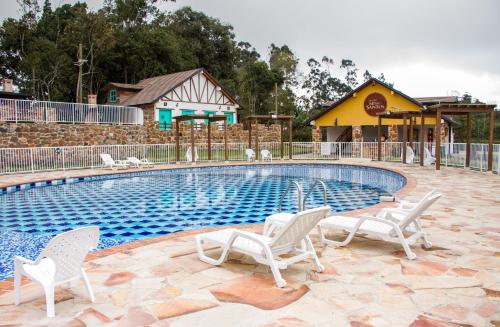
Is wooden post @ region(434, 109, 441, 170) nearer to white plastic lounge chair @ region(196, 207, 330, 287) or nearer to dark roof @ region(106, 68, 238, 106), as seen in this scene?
white plastic lounge chair @ region(196, 207, 330, 287)

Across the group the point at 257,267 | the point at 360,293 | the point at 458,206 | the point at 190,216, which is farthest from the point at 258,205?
the point at 360,293

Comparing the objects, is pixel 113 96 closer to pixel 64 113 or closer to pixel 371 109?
pixel 64 113

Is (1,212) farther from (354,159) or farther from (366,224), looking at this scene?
(354,159)

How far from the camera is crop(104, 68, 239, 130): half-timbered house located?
30641 millimetres

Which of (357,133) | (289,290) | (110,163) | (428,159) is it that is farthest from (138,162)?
(357,133)

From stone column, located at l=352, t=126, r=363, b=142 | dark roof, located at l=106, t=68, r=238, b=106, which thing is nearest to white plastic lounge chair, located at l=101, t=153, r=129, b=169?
dark roof, located at l=106, t=68, r=238, b=106

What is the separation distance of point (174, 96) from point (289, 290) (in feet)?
95.7

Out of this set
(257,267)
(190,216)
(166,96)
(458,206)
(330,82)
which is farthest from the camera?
(330,82)

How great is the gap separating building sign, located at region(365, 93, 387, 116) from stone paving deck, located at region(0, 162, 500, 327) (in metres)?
22.3

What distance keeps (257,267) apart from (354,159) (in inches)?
714

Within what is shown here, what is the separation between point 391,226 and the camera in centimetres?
487

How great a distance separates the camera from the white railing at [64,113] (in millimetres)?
19492

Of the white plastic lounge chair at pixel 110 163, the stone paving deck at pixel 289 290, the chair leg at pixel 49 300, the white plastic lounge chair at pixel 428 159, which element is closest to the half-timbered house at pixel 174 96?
the white plastic lounge chair at pixel 110 163

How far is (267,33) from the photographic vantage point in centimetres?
4669
